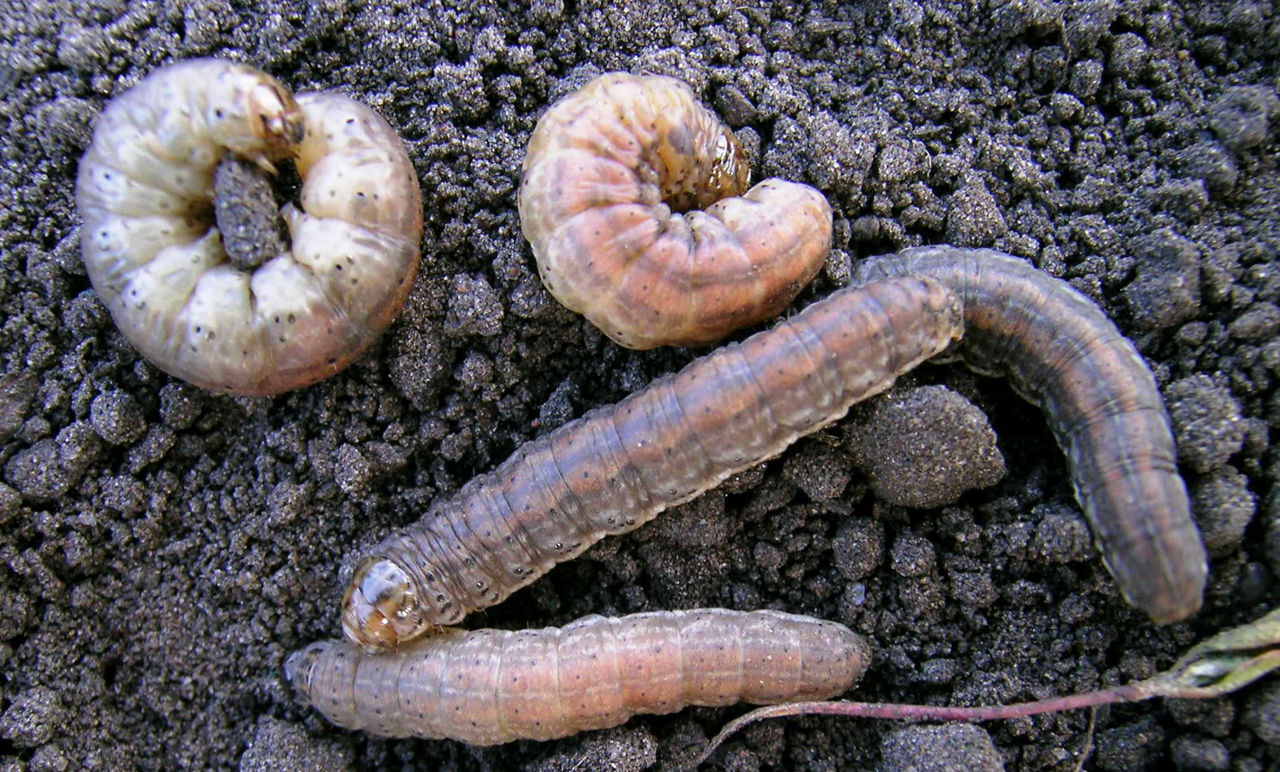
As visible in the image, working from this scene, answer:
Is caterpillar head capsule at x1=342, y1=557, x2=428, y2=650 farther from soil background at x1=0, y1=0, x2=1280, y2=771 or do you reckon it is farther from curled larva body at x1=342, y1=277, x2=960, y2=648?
soil background at x1=0, y1=0, x2=1280, y2=771

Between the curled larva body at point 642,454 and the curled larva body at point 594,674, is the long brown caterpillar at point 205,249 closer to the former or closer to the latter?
the curled larva body at point 642,454

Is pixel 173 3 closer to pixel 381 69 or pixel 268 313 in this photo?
pixel 381 69

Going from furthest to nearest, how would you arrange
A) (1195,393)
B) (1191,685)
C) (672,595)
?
(672,595) < (1195,393) < (1191,685)

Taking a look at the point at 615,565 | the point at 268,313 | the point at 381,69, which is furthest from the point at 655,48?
the point at 615,565

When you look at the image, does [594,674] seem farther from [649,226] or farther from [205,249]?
[205,249]

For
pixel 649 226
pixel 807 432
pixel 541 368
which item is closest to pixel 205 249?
pixel 541 368
